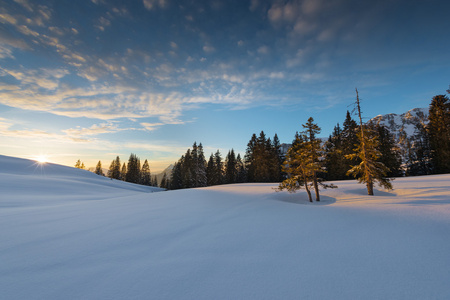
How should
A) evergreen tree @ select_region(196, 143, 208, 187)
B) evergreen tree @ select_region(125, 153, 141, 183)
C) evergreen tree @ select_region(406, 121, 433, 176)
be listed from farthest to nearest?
evergreen tree @ select_region(125, 153, 141, 183) → evergreen tree @ select_region(196, 143, 208, 187) → evergreen tree @ select_region(406, 121, 433, 176)

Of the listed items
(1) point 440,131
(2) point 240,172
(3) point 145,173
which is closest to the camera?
(1) point 440,131

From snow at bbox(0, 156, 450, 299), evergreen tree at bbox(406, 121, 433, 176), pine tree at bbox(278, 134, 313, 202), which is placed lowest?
snow at bbox(0, 156, 450, 299)

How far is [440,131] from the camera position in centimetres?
3406

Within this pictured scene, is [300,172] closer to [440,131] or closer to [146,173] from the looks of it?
[440,131]

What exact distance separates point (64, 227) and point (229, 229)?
5486mm

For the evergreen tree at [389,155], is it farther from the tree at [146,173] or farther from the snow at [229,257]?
the tree at [146,173]

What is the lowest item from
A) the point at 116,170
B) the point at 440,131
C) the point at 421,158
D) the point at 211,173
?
the point at 211,173

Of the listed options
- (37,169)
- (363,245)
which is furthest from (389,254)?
(37,169)

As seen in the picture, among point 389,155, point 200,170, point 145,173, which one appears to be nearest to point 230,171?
point 200,170

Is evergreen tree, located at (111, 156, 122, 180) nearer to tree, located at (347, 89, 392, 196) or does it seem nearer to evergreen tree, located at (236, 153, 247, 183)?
evergreen tree, located at (236, 153, 247, 183)

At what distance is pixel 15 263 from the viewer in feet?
12.1

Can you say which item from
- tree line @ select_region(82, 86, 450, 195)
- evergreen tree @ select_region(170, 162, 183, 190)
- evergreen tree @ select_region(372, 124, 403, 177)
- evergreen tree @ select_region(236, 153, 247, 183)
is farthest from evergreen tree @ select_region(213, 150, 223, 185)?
evergreen tree @ select_region(372, 124, 403, 177)

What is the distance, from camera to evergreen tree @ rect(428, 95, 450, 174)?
3244cm

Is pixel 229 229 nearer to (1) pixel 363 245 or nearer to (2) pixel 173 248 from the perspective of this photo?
(2) pixel 173 248
